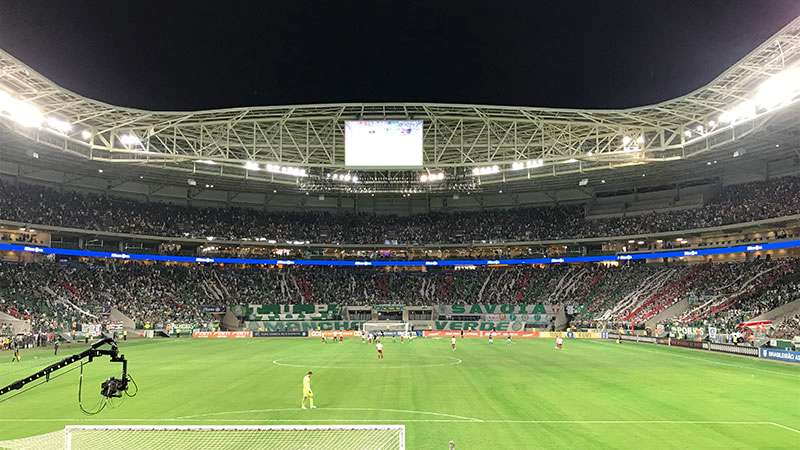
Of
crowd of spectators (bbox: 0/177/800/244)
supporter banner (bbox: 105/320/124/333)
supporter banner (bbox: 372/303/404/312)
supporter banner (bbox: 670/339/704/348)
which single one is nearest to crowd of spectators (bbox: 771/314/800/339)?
supporter banner (bbox: 670/339/704/348)

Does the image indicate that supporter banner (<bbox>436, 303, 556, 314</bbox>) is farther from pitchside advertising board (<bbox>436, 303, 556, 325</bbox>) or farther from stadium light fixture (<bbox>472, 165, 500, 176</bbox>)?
stadium light fixture (<bbox>472, 165, 500, 176</bbox>)

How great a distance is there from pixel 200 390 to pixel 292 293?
199 feet

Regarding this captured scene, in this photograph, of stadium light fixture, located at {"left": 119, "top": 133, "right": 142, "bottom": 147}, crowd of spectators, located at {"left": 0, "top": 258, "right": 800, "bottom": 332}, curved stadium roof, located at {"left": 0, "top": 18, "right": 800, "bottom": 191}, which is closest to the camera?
curved stadium roof, located at {"left": 0, "top": 18, "right": 800, "bottom": 191}

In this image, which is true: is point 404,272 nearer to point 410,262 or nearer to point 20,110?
→ point 410,262

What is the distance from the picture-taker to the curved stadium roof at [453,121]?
114ft

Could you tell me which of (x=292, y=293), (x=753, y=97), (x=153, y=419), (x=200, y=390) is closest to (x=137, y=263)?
(x=292, y=293)

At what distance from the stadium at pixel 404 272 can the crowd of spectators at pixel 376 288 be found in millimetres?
381

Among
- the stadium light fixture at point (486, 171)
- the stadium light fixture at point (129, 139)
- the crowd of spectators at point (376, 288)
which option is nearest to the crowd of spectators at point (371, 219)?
the crowd of spectators at point (376, 288)

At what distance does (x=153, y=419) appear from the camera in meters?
20.5

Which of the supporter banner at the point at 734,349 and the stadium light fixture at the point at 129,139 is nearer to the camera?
the supporter banner at the point at 734,349

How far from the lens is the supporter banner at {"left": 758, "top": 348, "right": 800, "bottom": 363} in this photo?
40.0 metres

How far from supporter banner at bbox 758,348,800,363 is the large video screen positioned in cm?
2746

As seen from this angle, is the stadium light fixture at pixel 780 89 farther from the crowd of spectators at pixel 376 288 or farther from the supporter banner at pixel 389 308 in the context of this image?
the supporter banner at pixel 389 308

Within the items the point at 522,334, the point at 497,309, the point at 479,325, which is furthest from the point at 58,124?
the point at 497,309
